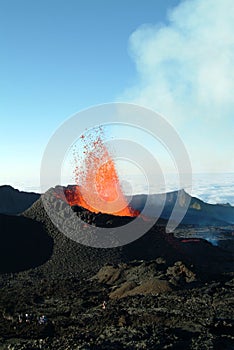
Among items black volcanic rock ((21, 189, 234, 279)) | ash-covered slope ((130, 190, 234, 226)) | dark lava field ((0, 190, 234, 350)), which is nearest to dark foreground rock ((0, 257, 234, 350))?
dark lava field ((0, 190, 234, 350))

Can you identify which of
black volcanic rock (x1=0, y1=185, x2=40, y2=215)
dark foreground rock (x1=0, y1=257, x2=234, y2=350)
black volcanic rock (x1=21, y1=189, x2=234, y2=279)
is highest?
black volcanic rock (x1=0, y1=185, x2=40, y2=215)

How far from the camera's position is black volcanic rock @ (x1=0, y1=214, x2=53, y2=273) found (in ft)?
172

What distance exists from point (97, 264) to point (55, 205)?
15774 mm

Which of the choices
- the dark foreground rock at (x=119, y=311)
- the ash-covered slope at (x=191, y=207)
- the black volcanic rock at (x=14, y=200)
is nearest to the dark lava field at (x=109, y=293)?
the dark foreground rock at (x=119, y=311)

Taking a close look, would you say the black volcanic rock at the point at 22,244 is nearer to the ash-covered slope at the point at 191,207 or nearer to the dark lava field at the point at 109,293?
the dark lava field at the point at 109,293

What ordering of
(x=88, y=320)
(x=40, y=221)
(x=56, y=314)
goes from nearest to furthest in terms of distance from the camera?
(x=88, y=320) → (x=56, y=314) → (x=40, y=221)

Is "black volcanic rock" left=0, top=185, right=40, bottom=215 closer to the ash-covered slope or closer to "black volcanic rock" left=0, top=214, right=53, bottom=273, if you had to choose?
the ash-covered slope

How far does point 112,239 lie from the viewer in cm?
5612

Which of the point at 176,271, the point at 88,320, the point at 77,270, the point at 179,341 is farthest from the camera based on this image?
the point at 77,270

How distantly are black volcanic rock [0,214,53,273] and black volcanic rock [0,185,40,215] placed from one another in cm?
4725

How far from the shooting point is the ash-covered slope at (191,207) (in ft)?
463

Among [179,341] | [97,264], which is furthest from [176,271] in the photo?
[179,341]

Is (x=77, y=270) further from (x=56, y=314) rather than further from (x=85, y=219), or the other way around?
(x=56, y=314)

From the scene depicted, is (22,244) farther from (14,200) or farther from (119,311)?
(14,200)
